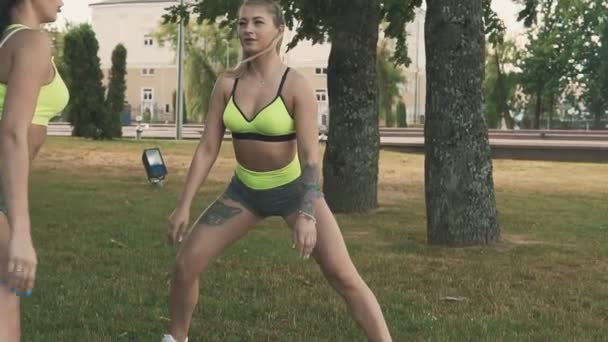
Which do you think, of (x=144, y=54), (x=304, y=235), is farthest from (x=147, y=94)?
(x=304, y=235)

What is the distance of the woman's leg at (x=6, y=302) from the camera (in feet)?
8.71

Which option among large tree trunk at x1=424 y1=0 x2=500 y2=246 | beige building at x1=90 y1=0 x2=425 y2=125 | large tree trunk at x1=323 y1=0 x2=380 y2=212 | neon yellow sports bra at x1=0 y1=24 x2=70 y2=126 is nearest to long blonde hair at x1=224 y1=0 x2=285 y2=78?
neon yellow sports bra at x1=0 y1=24 x2=70 y2=126

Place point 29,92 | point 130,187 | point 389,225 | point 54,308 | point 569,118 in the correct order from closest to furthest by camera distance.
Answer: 1. point 29,92
2. point 54,308
3. point 389,225
4. point 130,187
5. point 569,118

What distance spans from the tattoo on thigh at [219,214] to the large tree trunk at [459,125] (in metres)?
5.04

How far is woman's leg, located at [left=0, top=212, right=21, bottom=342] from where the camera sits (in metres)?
2.66

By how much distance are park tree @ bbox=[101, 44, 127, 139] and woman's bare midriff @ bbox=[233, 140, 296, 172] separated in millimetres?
27229

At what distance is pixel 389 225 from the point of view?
10.7m

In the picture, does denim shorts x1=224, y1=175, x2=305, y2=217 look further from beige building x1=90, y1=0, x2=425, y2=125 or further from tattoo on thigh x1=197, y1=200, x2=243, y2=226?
beige building x1=90, y1=0, x2=425, y2=125

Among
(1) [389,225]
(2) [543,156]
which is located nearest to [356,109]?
(1) [389,225]

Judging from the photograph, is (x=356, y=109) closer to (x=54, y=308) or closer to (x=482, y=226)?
(x=482, y=226)

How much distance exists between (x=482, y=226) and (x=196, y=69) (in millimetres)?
49965

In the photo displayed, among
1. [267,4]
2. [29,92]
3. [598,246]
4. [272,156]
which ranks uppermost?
[267,4]

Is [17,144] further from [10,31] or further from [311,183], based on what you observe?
[311,183]

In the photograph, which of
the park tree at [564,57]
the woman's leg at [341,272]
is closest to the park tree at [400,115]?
the park tree at [564,57]
